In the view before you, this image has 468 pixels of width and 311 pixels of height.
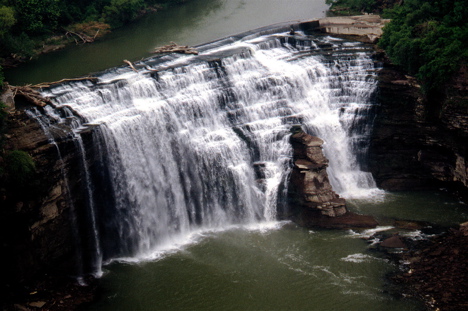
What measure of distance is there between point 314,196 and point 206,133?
7.37 m

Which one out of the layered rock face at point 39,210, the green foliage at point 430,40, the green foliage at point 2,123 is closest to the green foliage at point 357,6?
the green foliage at point 430,40

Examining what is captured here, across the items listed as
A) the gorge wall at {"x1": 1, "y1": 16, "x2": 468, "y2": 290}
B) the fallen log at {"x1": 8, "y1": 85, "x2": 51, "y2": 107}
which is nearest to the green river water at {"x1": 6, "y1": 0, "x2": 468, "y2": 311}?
the gorge wall at {"x1": 1, "y1": 16, "x2": 468, "y2": 290}

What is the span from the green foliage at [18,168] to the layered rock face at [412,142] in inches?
796

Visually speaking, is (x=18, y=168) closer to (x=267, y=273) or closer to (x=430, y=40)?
(x=267, y=273)

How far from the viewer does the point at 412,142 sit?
101 feet

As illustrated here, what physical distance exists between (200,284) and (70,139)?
945 cm

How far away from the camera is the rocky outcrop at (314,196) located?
27.3m

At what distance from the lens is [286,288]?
900 inches

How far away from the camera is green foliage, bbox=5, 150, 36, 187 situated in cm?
2203

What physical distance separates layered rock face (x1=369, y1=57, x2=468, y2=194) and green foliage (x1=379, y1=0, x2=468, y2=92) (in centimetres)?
110

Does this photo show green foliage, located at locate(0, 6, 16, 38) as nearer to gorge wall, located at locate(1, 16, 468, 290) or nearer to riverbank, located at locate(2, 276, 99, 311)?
gorge wall, located at locate(1, 16, 468, 290)

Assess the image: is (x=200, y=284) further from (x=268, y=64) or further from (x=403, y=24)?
(x=403, y=24)

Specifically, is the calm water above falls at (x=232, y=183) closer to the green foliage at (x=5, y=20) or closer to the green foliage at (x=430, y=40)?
the green foliage at (x=430, y=40)

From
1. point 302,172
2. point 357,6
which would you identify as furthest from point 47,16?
point 302,172
